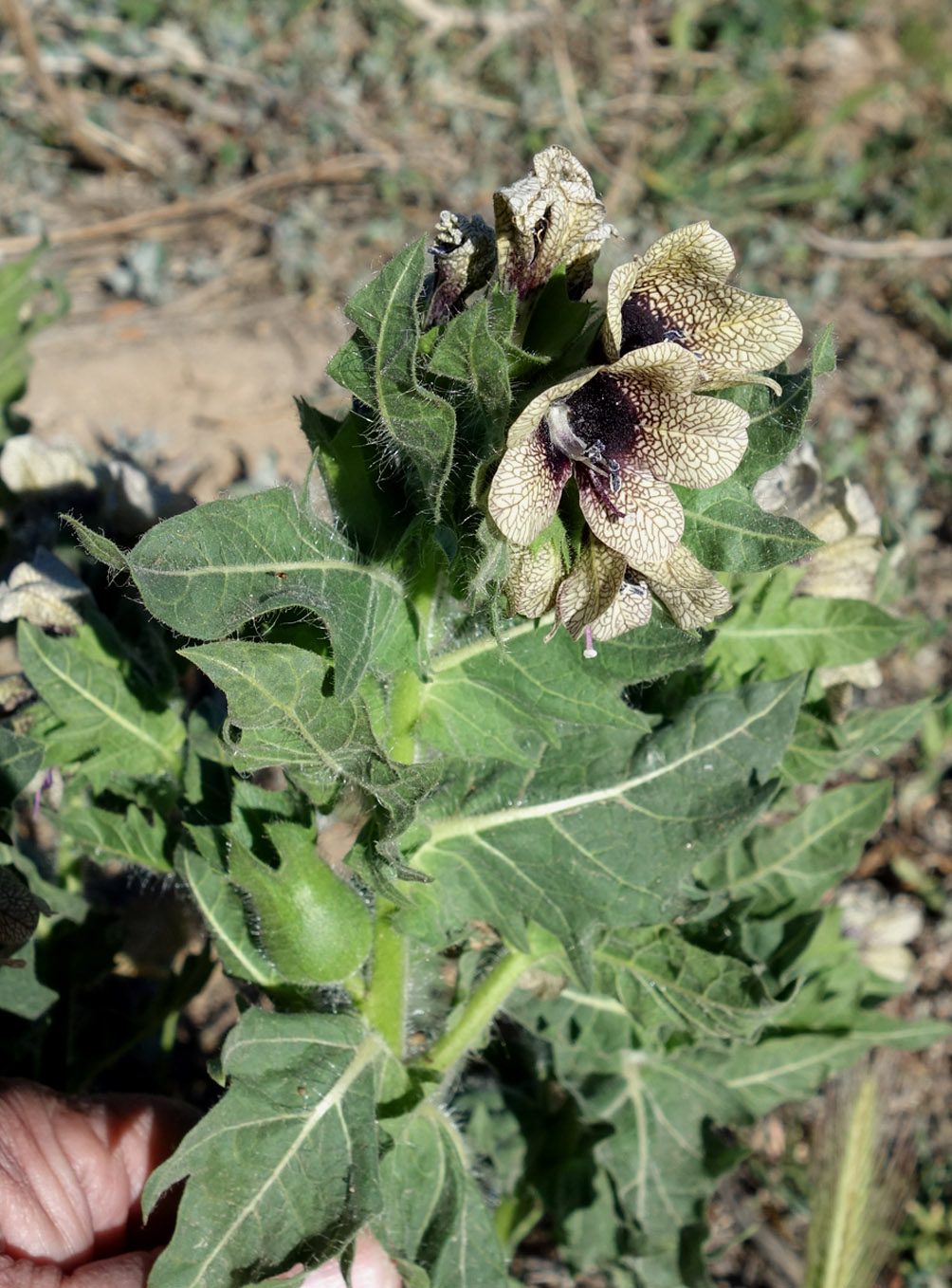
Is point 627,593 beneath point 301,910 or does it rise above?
above

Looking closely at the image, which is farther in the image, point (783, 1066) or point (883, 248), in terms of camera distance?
point (883, 248)

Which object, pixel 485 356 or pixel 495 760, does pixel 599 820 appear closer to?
pixel 495 760

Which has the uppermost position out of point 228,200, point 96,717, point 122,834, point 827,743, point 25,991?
point 228,200

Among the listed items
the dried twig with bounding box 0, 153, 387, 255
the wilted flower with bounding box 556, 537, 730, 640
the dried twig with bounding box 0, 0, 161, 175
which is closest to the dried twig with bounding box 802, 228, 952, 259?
the dried twig with bounding box 0, 153, 387, 255

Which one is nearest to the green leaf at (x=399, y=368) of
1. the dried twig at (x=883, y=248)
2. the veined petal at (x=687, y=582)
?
the veined petal at (x=687, y=582)

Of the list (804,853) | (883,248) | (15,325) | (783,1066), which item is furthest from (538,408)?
(883,248)

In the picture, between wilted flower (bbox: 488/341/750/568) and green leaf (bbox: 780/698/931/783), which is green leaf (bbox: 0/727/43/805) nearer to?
wilted flower (bbox: 488/341/750/568)

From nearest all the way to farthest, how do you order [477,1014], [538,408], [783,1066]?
[538,408] → [477,1014] → [783,1066]
